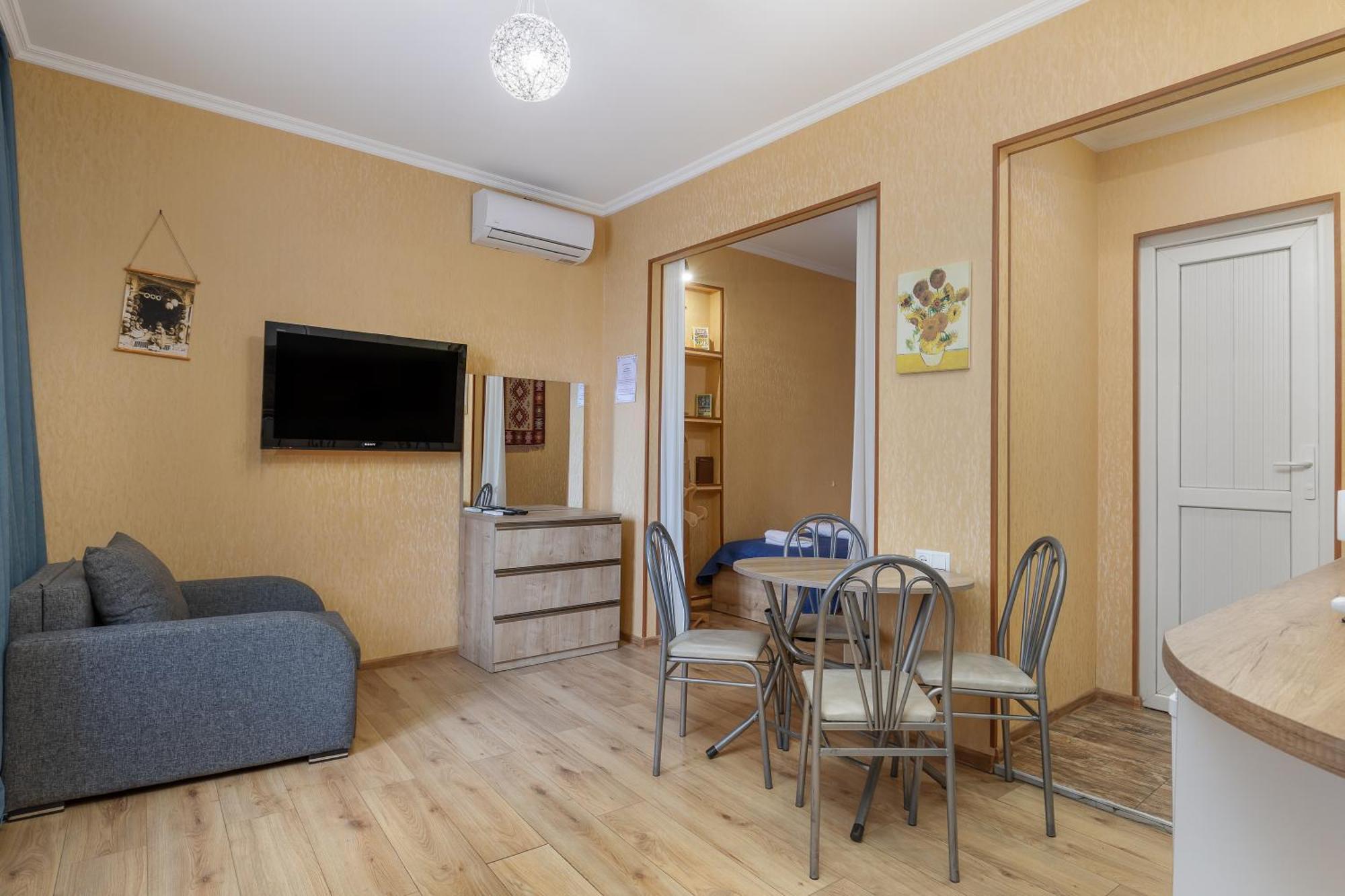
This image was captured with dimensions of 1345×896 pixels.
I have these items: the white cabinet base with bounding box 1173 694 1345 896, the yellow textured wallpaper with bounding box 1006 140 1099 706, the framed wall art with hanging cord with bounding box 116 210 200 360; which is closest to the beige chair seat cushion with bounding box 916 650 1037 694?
the yellow textured wallpaper with bounding box 1006 140 1099 706

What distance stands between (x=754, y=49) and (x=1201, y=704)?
9.35 ft

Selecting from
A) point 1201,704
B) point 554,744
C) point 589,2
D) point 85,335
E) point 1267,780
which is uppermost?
point 589,2

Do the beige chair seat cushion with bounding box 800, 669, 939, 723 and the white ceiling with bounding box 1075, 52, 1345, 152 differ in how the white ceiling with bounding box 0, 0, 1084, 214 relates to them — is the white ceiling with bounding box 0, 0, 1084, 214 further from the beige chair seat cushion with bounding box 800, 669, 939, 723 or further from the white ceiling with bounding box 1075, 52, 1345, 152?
the beige chair seat cushion with bounding box 800, 669, 939, 723

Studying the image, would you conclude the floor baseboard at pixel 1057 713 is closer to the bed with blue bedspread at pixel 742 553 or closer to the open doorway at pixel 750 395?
the bed with blue bedspread at pixel 742 553

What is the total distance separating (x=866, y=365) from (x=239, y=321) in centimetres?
299

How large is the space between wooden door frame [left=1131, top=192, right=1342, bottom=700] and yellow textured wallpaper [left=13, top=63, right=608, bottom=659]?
324 cm

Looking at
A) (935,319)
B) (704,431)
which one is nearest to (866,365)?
(935,319)

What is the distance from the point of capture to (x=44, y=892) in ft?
6.10

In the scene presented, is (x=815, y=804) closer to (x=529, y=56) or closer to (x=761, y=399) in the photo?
(x=529, y=56)

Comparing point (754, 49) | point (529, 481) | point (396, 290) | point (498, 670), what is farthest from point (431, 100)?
point (498, 670)

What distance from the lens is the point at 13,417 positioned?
251cm

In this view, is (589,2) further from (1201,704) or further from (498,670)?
(498,670)

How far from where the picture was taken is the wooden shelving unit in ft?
17.6

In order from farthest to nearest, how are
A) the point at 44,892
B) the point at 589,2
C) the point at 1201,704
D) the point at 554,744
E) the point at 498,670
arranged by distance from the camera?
the point at 498,670 < the point at 554,744 < the point at 589,2 < the point at 44,892 < the point at 1201,704
